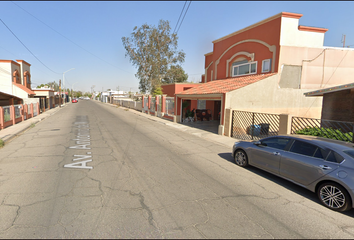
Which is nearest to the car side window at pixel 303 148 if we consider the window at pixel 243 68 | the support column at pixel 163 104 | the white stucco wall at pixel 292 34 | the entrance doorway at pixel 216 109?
the white stucco wall at pixel 292 34

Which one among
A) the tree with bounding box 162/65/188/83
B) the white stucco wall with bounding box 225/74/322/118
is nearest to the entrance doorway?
the white stucco wall with bounding box 225/74/322/118

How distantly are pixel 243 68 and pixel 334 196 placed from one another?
14891 millimetres

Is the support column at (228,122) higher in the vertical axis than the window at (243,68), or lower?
lower

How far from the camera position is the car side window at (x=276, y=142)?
18.8 ft

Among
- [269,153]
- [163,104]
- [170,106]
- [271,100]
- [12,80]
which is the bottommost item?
[269,153]

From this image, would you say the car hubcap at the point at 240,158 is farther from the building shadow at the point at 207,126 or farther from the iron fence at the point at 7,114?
the iron fence at the point at 7,114

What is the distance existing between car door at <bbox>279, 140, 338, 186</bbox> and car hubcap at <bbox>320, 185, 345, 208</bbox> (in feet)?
0.95

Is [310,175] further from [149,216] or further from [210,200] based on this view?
[149,216]

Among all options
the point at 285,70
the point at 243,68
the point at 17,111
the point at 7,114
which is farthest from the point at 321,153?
the point at 17,111

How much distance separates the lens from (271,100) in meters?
14.4

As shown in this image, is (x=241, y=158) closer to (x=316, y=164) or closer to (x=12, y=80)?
(x=316, y=164)

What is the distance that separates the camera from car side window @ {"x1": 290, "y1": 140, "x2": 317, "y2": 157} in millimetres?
4988

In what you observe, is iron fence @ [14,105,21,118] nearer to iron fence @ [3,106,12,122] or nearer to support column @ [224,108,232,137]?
iron fence @ [3,106,12,122]

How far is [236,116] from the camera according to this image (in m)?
12.7
